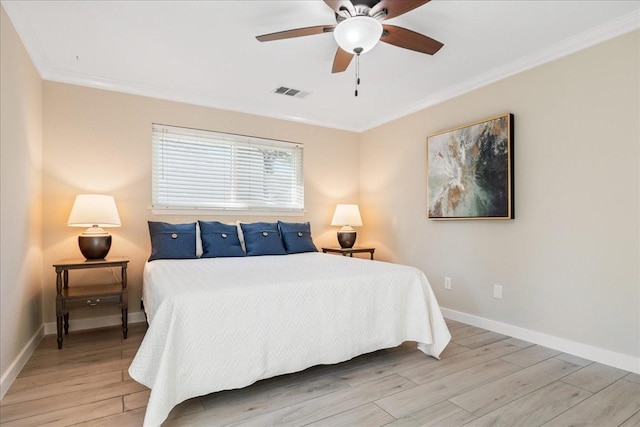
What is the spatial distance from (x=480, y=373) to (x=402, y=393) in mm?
665

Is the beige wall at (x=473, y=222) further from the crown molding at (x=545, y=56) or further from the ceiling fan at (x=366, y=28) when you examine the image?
the ceiling fan at (x=366, y=28)

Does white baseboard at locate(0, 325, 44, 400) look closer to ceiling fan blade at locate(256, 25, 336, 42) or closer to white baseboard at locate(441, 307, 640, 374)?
ceiling fan blade at locate(256, 25, 336, 42)

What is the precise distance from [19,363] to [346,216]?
344 centimetres

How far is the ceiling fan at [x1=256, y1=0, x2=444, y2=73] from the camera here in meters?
1.99

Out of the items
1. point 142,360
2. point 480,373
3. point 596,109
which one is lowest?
point 480,373

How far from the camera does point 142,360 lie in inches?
71.0

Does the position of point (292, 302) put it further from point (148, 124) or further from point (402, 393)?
point (148, 124)

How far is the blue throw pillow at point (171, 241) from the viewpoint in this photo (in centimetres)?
330

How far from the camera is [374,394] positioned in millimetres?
2109

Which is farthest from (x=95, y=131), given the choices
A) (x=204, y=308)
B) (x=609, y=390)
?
(x=609, y=390)

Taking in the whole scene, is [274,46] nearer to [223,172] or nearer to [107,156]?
[223,172]

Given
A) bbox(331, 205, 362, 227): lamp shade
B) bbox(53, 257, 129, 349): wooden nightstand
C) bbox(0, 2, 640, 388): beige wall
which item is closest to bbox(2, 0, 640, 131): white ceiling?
bbox(0, 2, 640, 388): beige wall

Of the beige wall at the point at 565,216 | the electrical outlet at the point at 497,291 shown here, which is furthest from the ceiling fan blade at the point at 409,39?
the electrical outlet at the point at 497,291

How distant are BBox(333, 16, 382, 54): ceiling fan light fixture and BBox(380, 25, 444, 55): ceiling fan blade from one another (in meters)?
0.14
